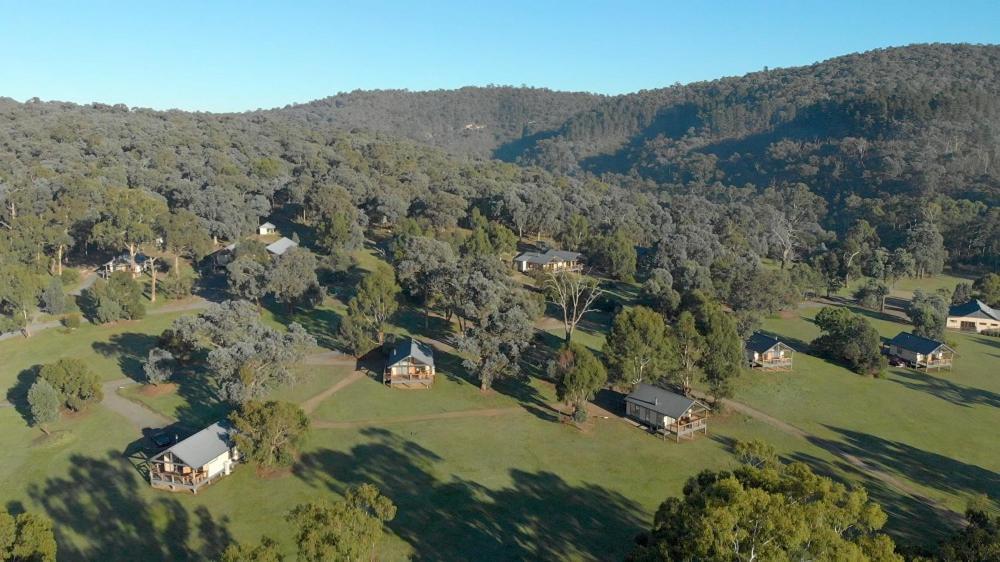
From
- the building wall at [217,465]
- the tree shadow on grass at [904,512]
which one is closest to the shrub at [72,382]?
the building wall at [217,465]

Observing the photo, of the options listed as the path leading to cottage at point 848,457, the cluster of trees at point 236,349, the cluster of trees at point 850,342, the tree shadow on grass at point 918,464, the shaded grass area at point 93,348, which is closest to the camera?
the path leading to cottage at point 848,457

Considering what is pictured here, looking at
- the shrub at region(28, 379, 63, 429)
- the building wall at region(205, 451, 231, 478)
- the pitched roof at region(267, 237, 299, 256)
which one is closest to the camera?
the building wall at region(205, 451, 231, 478)

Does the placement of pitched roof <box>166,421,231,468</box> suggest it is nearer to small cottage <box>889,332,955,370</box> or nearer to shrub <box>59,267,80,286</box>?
shrub <box>59,267,80,286</box>

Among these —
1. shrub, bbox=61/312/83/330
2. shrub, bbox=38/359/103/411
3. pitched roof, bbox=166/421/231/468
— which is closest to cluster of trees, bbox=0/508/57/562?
pitched roof, bbox=166/421/231/468

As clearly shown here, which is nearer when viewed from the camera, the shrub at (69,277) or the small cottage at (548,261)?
the shrub at (69,277)

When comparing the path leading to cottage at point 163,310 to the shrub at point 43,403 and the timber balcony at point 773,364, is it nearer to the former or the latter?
the shrub at point 43,403

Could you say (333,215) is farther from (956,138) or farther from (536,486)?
(956,138)
